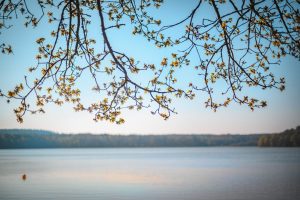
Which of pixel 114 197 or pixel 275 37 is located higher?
pixel 275 37

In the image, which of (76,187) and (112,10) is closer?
(112,10)

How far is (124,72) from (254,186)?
88.4 ft

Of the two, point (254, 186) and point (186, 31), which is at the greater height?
point (186, 31)

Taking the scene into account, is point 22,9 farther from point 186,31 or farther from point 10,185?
point 10,185

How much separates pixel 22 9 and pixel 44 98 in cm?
137

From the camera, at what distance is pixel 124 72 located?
5141 mm

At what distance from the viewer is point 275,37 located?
202 inches

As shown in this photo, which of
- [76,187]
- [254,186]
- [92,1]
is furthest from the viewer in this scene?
[76,187]

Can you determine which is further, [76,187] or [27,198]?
[76,187]

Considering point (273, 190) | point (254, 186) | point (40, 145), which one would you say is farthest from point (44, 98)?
point (40, 145)

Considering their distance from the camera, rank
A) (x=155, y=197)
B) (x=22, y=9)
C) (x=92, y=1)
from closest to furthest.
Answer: (x=22, y=9)
(x=92, y=1)
(x=155, y=197)

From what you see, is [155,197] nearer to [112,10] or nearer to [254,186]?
[254,186]

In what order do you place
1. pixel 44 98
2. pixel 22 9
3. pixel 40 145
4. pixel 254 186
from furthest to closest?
pixel 40 145 → pixel 254 186 → pixel 44 98 → pixel 22 9

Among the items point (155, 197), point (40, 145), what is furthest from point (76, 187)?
point (40, 145)
